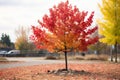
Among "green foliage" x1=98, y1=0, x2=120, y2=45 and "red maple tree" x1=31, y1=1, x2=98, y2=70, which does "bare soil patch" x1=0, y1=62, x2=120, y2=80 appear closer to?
"red maple tree" x1=31, y1=1, x2=98, y2=70

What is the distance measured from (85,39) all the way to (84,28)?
829mm

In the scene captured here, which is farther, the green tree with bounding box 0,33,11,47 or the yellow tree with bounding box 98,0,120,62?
the green tree with bounding box 0,33,11,47

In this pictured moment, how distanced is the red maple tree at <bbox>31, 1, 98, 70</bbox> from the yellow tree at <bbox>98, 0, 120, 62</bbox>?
12.4 m

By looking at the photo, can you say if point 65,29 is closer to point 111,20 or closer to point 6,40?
point 111,20

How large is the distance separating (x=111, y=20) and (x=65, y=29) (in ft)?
44.3

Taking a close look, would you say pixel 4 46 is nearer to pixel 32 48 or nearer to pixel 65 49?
pixel 32 48

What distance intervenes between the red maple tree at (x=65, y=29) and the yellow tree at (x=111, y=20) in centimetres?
1243

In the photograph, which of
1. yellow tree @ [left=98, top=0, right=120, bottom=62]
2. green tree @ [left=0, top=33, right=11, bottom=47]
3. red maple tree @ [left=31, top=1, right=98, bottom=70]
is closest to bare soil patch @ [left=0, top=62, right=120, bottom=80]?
red maple tree @ [left=31, top=1, right=98, bottom=70]

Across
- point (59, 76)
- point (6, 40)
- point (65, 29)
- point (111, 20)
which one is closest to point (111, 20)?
point (111, 20)

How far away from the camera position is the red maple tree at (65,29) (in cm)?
2064

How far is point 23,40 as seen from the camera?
77.7 metres

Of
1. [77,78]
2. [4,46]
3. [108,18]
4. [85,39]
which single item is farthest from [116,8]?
[4,46]

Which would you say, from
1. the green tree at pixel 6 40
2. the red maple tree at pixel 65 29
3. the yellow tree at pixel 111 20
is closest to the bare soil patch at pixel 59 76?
the red maple tree at pixel 65 29

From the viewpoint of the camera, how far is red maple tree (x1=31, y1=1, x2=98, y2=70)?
67.7 ft
